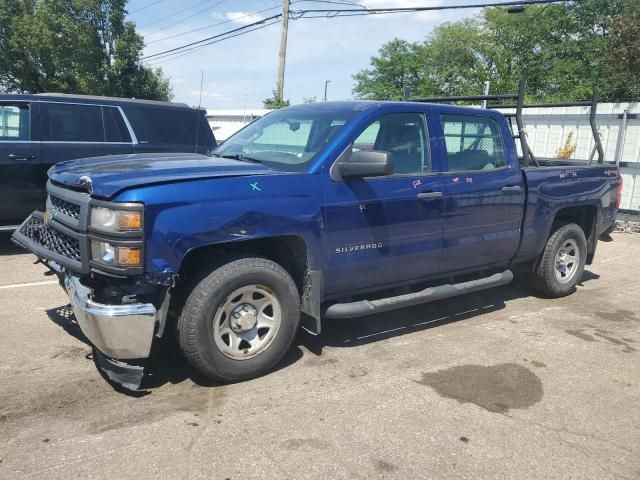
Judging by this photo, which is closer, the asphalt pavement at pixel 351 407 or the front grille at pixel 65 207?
the asphalt pavement at pixel 351 407

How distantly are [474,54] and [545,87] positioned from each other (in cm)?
940

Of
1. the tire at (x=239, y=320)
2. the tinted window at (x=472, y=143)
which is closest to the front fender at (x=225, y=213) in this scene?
the tire at (x=239, y=320)

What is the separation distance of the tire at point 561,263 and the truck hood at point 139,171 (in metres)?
3.50

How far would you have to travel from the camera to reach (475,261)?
5.20m

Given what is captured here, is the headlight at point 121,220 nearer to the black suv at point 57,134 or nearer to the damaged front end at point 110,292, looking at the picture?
the damaged front end at point 110,292

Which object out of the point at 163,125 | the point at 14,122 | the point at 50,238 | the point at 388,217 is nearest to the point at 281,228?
the point at 388,217

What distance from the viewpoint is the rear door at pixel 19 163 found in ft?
23.1

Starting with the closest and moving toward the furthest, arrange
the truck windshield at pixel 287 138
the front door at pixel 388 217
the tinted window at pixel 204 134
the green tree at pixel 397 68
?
the front door at pixel 388 217 < the truck windshield at pixel 287 138 < the tinted window at pixel 204 134 < the green tree at pixel 397 68

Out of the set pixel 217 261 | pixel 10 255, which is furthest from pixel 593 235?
pixel 10 255

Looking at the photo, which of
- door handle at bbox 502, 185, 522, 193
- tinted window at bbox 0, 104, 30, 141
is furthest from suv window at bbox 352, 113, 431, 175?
tinted window at bbox 0, 104, 30, 141

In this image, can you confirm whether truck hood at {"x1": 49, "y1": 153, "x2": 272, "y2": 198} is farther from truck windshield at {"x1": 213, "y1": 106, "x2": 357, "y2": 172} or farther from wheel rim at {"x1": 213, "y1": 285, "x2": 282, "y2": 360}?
wheel rim at {"x1": 213, "y1": 285, "x2": 282, "y2": 360}

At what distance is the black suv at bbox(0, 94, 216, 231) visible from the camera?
7094 millimetres

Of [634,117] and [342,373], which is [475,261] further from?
[634,117]

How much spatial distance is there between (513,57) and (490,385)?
42466 millimetres
